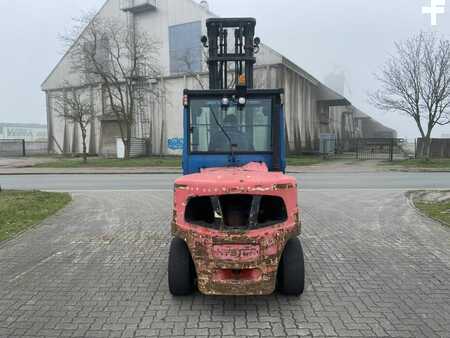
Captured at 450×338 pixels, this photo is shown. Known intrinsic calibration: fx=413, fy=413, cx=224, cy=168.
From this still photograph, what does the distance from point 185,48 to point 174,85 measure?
319 centimetres

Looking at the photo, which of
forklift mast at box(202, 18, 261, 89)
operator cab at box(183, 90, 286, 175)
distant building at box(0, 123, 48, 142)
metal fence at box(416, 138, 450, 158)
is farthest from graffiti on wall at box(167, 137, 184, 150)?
distant building at box(0, 123, 48, 142)

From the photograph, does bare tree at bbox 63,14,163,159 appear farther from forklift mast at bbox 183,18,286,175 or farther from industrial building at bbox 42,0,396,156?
forklift mast at bbox 183,18,286,175

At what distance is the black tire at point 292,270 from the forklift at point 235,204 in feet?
0.04

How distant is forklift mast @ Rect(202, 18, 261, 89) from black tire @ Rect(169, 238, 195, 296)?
11.4ft

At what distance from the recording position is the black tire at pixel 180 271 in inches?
181

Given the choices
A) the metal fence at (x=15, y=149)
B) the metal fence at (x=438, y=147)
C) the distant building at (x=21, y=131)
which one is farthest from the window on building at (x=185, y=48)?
the distant building at (x=21, y=131)

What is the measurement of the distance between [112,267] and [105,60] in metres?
31.1

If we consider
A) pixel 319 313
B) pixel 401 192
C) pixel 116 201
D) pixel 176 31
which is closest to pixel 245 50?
pixel 319 313

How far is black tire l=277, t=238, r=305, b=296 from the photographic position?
455 centimetres

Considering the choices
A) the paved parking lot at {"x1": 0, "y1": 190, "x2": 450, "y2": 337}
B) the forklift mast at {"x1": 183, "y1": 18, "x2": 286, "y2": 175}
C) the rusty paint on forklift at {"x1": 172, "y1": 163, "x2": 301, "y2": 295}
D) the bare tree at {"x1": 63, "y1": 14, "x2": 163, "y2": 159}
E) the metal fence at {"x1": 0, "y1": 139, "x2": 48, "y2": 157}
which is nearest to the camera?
the paved parking lot at {"x1": 0, "y1": 190, "x2": 450, "y2": 337}

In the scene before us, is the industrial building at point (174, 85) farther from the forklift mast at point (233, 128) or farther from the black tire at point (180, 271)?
the black tire at point (180, 271)

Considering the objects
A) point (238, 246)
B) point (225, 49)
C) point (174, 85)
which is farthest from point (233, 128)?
point (174, 85)

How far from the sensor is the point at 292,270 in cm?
455

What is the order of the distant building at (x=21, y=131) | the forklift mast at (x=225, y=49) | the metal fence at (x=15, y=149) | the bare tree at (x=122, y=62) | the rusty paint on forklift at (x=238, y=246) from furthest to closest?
the distant building at (x=21, y=131) → the metal fence at (x=15, y=149) → the bare tree at (x=122, y=62) → the forklift mast at (x=225, y=49) → the rusty paint on forklift at (x=238, y=246)
